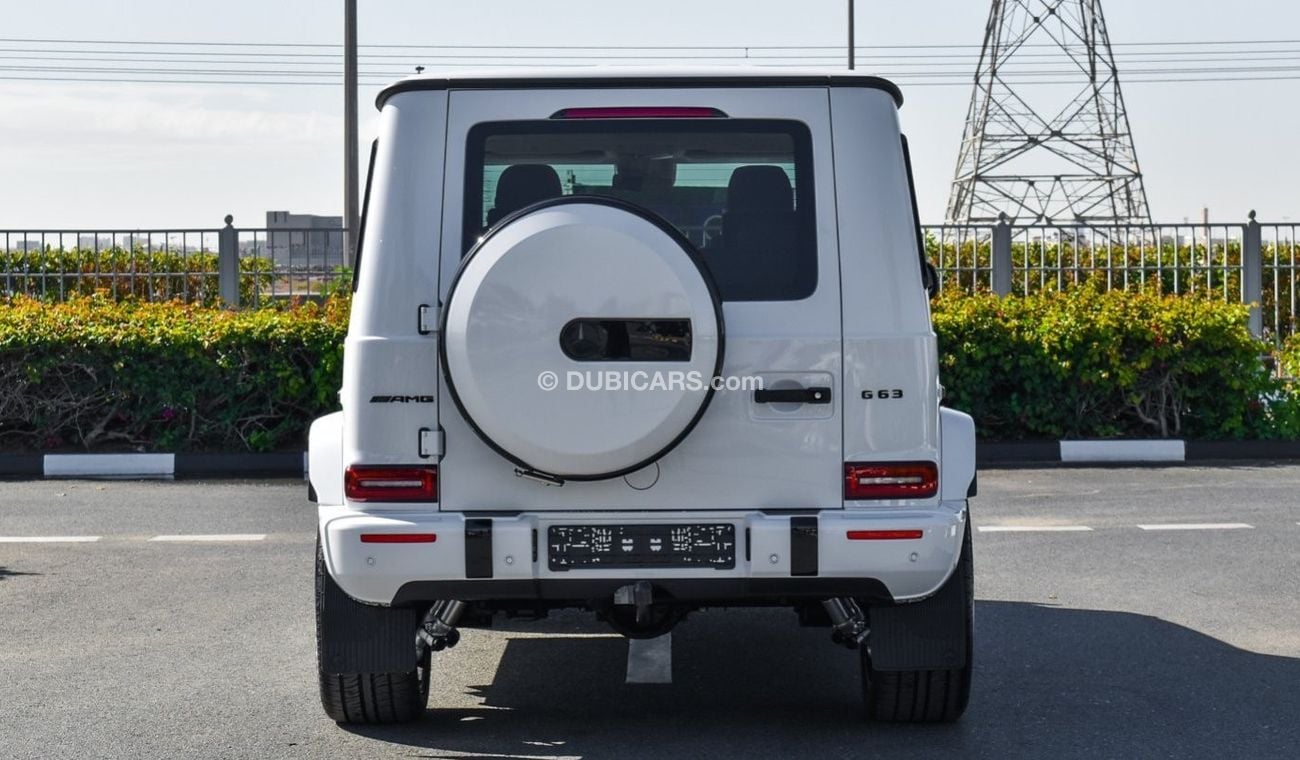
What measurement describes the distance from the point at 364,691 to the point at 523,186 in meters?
1.66

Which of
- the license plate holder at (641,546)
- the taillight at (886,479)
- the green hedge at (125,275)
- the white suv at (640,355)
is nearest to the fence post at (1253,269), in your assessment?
the green hedge at (125,275)

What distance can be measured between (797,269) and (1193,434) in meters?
9.82

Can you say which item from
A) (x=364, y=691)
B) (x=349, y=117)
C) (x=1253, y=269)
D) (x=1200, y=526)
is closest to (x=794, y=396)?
(x=364, y=691)

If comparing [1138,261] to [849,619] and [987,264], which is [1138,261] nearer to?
[987,264]

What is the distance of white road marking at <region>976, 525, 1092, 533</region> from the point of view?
994cm

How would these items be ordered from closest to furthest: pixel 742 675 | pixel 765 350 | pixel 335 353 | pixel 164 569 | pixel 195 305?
pixel 765 350 → pixel 742 675 → pixel 164 569 → pixel 335 353 → pixel 195 305

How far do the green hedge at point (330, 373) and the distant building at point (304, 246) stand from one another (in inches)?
127

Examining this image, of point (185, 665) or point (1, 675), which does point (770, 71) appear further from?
point (1, 675)

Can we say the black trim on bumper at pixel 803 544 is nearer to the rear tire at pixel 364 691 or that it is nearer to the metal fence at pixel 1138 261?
the rear tire at pixel 364 691

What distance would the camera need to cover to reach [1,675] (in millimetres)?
6473

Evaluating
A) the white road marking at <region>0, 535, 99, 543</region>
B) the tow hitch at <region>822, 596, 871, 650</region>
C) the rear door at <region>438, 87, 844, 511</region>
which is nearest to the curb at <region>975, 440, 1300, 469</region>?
the white road marking at <region>0, 535, 99, 543</region>

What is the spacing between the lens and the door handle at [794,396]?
16.6 feet

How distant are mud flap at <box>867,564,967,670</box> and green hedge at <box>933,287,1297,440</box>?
861 cm

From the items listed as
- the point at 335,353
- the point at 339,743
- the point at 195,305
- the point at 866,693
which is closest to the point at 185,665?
the point at 339,743
